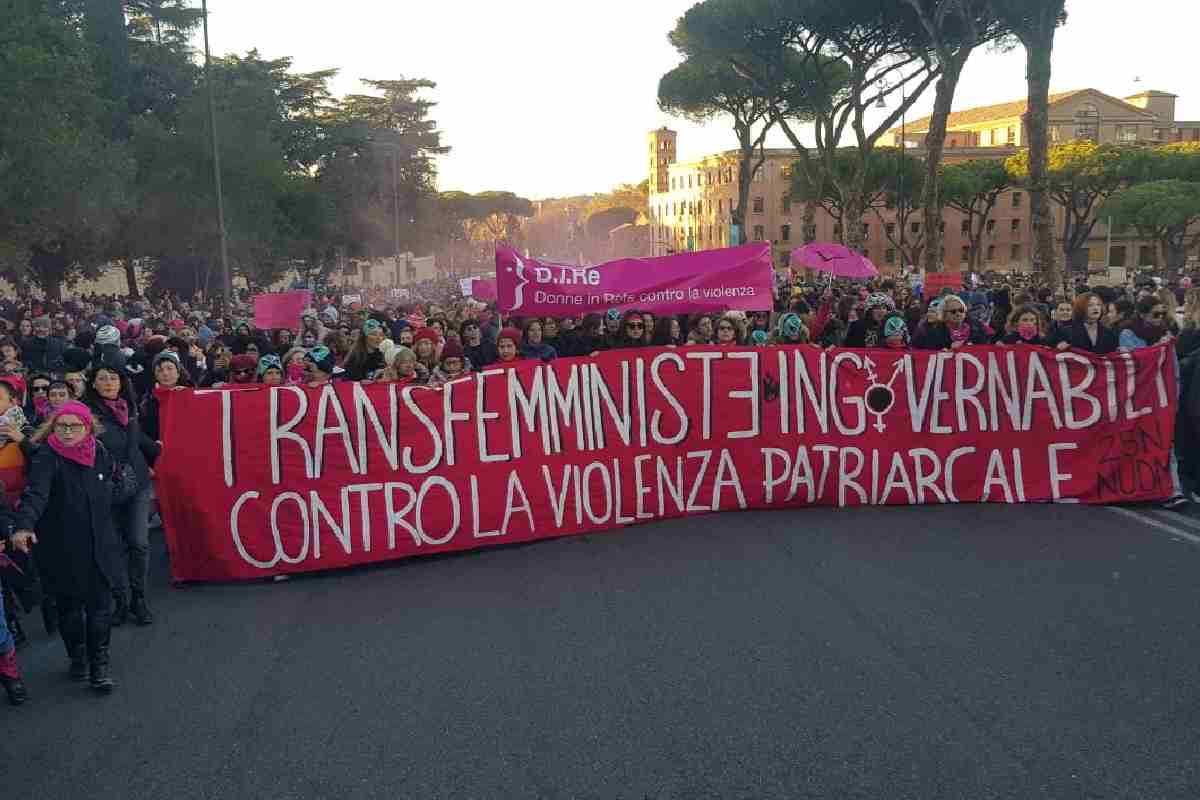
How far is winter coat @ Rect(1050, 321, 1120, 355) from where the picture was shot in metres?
8.64

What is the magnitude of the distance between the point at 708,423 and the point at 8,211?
1871 cm

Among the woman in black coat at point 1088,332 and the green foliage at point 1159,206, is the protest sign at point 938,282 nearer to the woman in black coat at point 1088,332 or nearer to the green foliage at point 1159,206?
the woman in black coat at point 1088,332

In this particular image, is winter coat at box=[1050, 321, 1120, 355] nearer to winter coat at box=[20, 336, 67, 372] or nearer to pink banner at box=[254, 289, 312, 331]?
pink banner at box=[254, 289, 312, 331]

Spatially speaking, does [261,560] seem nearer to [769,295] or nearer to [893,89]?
[769,295]

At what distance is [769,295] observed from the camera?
9.56 meters

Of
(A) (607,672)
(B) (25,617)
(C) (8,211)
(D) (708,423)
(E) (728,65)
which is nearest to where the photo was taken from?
(A) (607,672)

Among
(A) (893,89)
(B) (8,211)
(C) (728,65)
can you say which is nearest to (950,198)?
(C) (728,65)

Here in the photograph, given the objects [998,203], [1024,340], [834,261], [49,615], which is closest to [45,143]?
[834,261]

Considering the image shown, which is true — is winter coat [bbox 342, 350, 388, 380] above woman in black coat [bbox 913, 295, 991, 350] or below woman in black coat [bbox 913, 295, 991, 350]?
below

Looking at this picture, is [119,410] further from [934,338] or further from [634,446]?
[934,338]

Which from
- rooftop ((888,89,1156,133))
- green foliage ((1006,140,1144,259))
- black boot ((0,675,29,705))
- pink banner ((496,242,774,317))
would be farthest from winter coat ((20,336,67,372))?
rooftop ((888,89,1156,133))

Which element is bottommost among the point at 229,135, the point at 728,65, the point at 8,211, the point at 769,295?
the point at 769,295

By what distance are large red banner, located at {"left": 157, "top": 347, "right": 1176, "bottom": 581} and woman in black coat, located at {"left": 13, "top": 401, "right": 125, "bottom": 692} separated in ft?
5.12

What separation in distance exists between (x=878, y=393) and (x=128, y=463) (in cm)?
499
